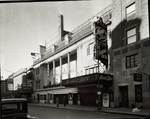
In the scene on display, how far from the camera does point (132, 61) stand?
1931 centimetres

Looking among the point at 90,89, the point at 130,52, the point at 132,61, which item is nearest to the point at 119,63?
the point at 132,61

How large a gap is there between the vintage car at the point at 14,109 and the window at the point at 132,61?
15.7 metres

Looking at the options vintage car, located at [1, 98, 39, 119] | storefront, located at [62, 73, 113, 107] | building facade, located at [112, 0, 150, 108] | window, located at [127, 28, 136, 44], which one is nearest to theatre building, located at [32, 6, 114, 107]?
storefront, located at [62, 73, 113, 107]

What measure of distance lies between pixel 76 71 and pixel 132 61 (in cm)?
1366

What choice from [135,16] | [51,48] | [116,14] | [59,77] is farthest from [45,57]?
[135,16]

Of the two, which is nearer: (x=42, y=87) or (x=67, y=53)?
(x=67, y=53)

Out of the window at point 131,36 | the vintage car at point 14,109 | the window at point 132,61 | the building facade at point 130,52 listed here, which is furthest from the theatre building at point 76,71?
the vintage car at point 14,109

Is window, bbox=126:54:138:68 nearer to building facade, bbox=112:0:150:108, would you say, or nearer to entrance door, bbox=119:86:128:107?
building facade, bbox=112:0:150:108

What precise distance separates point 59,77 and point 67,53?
24.2ft

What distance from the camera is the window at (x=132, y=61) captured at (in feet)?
61.9

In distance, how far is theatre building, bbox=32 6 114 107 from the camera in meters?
22.0

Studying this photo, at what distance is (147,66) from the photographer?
17219mm

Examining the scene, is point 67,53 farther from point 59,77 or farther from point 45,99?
point 45,99

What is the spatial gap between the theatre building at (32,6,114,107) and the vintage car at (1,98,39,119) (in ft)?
42.1
